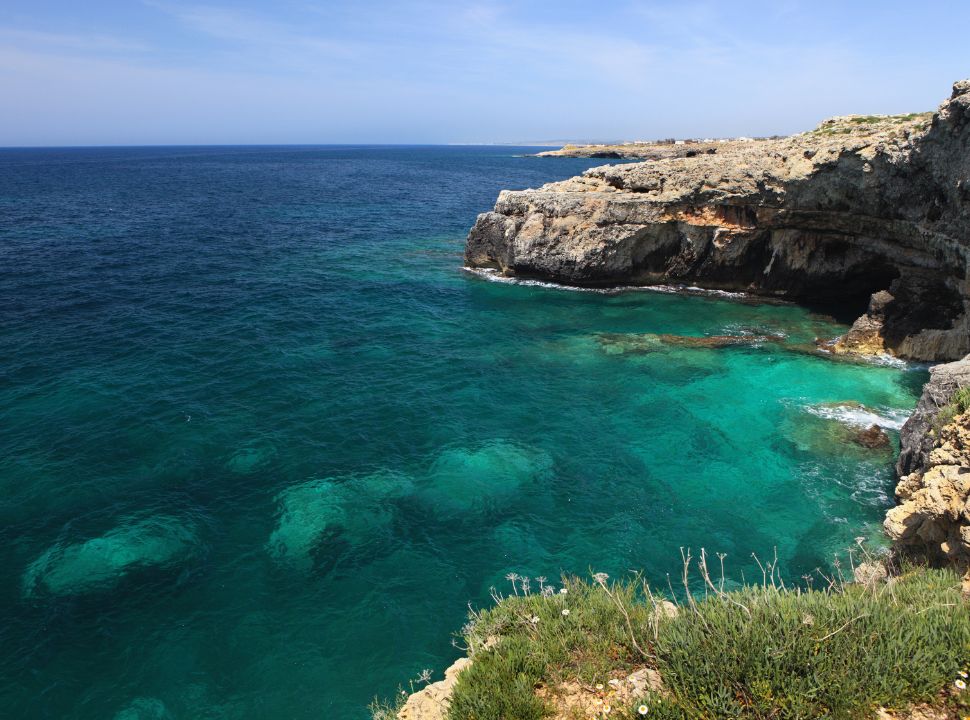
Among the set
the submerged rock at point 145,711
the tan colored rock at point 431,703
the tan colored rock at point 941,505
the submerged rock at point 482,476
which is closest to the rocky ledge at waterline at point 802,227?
the tan colored rock at point 941,505

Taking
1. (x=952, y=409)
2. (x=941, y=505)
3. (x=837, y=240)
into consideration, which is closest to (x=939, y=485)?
(x=941, y=505)

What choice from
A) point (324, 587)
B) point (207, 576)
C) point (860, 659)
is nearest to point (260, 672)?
point (324, 587)

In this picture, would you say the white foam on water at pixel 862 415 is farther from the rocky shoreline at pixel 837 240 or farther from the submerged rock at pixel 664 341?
the submerged rock at pixel 664 341

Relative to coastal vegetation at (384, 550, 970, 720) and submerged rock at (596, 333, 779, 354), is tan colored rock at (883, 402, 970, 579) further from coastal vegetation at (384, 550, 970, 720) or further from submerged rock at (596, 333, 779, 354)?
submerged rock at (596, 333, 779, 354)

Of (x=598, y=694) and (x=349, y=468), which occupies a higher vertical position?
(x=598, y=694)

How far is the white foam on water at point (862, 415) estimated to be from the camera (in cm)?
2366

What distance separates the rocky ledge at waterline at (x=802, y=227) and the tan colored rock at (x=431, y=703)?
28396mm

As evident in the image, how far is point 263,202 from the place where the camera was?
270 feet

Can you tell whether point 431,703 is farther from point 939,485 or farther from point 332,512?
point 939,485

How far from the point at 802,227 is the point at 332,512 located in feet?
109

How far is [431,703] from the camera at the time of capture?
9352 millimetres

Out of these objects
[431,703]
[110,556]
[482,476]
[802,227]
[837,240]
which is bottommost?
[110,556]

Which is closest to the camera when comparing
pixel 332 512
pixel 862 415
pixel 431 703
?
pixel 431 703

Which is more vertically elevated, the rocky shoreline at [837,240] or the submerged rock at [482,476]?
the rocky shoreline at [837,240]
